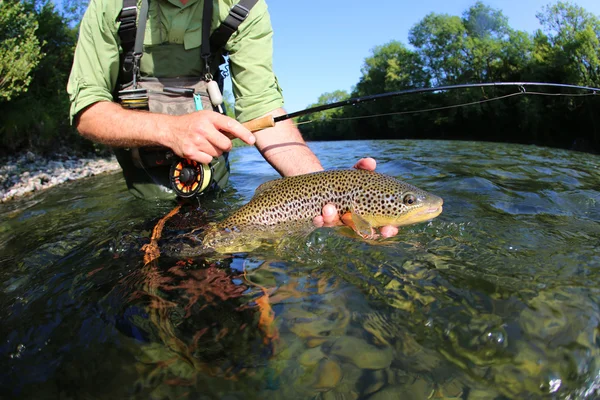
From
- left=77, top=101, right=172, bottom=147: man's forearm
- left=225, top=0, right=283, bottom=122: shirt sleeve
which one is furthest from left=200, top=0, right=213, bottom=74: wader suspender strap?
left=77, top=101, right=172, bottom=147: man's forearm

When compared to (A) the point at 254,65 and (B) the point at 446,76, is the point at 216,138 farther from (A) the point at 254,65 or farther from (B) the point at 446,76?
(B) the point at 446,76

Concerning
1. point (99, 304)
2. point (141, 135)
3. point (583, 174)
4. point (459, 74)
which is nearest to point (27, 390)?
point (99, 304)

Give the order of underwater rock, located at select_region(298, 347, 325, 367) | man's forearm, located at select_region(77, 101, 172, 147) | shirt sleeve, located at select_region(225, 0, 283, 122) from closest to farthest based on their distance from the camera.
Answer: underwater rock, located at select_region(298, 347, 325, 367)
man's forearm, located at select_region(77, 101, 172, 147)
shirt sleeve, located at select_region(225, 0, 283, 122)

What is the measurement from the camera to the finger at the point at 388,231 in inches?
135

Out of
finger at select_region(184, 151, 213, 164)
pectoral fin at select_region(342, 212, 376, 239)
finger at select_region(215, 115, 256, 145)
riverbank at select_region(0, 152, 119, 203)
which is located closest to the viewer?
finger at select_region(215, 115, 256, 145)

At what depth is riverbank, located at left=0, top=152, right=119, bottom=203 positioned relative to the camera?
13.0 m

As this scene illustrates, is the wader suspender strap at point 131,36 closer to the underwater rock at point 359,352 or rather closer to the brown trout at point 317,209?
the brown trout at point 317,209

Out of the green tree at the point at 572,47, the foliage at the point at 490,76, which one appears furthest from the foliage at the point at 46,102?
the green tree at the point at 572,47

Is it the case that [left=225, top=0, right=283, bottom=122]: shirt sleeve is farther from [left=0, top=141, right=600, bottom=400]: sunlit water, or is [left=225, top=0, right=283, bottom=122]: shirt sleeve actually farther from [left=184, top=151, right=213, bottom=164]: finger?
[left=0, top=141, right=600, bottom=400]: sunlit water

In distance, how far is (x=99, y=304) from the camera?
102 inches

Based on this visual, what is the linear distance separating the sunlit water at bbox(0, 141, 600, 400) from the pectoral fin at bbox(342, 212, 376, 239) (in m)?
0.13

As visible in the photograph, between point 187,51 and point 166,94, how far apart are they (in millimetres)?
551

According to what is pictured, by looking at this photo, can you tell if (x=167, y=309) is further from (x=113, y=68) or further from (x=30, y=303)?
(x=113, y=68)

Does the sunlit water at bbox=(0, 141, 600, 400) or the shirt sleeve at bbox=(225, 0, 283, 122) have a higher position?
the shirt sleeve at bbox=(225, 0, 283, 122)
